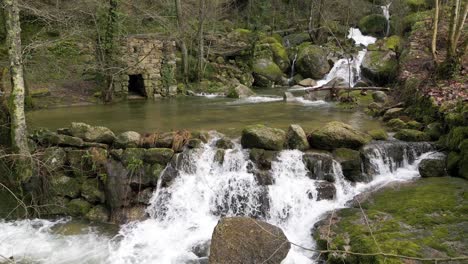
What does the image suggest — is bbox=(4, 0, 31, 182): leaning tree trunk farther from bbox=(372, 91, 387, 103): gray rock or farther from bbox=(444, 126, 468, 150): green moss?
bbox=(372, 91, 387, 103): gray rock

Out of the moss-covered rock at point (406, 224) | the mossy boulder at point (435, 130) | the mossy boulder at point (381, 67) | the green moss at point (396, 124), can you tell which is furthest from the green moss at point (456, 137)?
the mossy boulder at point (381, 67)

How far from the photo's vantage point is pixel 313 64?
19641mm

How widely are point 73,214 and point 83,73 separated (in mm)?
9471

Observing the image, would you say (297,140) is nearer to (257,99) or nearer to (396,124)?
(396,124)

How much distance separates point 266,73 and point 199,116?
9.16 m

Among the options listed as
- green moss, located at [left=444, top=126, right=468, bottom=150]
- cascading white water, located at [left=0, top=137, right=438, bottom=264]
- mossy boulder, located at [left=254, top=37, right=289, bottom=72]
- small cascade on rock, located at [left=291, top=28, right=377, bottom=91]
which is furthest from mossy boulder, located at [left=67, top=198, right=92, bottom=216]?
mossy boulder, located at [left=254, top=37, right=289, bottom=72]

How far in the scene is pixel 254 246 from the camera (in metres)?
5.47

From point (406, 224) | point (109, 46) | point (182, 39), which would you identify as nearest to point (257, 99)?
point (182, 39)

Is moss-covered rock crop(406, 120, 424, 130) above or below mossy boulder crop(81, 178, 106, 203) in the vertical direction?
above

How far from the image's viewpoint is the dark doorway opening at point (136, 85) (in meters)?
16.0

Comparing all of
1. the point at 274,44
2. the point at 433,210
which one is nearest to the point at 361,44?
the point at 274,44

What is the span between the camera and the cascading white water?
20.8ft

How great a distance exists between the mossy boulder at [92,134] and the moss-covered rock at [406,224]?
460 cm

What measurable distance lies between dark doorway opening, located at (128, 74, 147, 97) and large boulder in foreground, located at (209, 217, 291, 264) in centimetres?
1127
